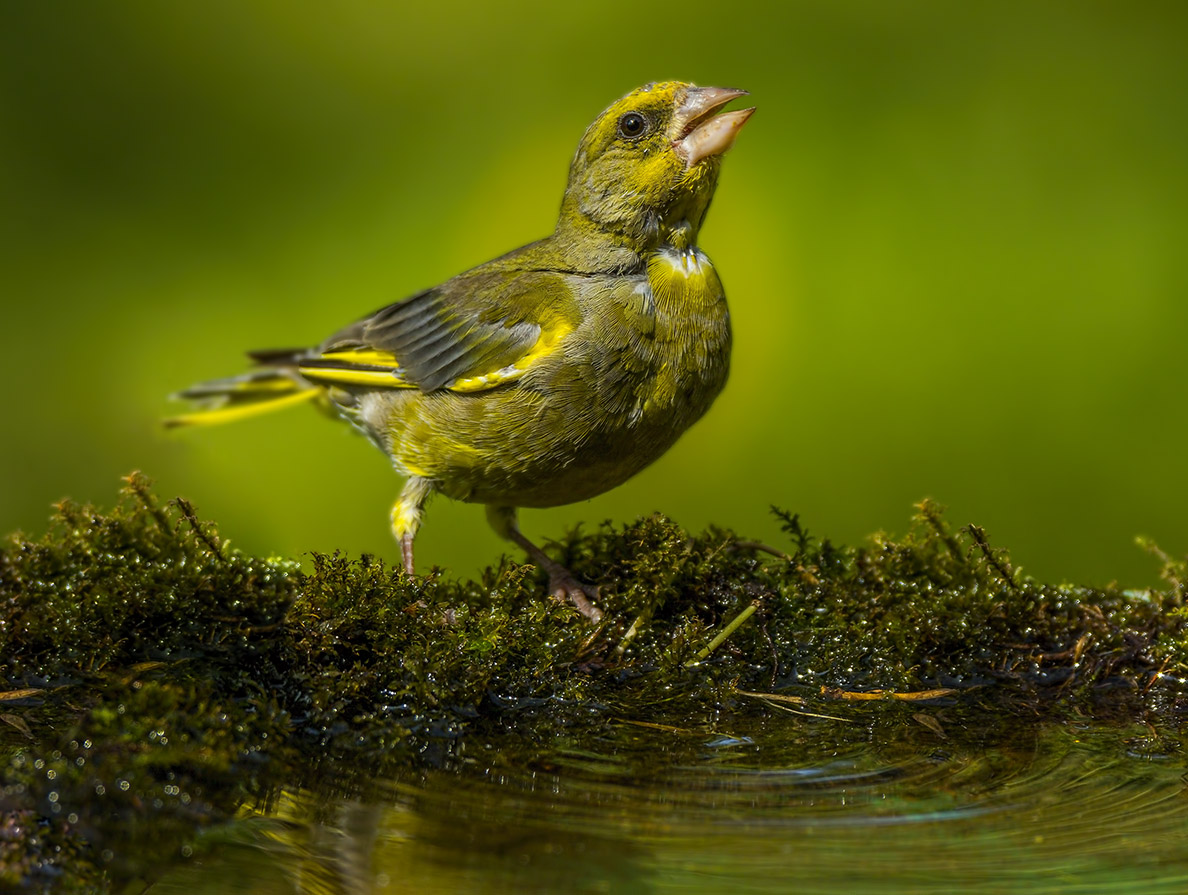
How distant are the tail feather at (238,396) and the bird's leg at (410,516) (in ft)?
4.07

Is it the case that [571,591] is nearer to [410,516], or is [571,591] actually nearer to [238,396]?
[410,516]

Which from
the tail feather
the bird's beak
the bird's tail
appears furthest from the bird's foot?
the tail feather

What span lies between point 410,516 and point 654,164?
4.71 feet

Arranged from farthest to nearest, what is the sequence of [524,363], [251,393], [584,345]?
[251,393] < [524,363] < [584,345]

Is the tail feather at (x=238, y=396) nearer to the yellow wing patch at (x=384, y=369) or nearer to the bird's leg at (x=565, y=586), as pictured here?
the yellow wing patch at (x=384, y=369)

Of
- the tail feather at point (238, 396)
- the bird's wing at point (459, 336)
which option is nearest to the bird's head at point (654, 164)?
the bird's wing at point (459, 336)

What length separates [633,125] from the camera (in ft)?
12.0

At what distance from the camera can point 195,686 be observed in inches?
95.3

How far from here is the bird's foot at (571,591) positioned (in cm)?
314

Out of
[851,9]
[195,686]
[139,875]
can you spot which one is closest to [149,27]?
[851,9]

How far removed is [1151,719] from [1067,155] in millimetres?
4879

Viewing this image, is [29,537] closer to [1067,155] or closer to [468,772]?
[468,772]

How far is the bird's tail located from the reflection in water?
280cm

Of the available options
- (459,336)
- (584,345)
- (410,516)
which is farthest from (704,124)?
(410,516)
